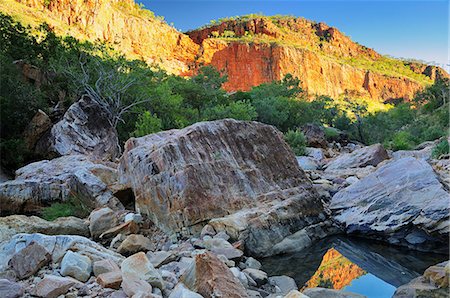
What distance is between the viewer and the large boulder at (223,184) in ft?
19.9

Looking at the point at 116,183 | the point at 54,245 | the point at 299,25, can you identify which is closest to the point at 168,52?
the point at 299,25

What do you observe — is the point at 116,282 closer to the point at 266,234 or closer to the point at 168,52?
the point at 266,234

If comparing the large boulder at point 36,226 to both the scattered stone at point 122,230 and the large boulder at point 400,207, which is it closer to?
the scattered stone at point 122,230

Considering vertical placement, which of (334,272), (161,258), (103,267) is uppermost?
(103,267)

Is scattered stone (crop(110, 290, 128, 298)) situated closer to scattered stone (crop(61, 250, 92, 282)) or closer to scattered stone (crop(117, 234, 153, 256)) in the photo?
scattered stone (crop(61, 250, 92, 282))

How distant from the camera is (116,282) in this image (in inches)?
126

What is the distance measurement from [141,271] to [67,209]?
431 centimetres

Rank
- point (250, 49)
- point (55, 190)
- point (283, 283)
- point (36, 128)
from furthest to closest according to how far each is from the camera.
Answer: point (250, 49) → point (36, 128) → point (55, 190) → point (283, 283)

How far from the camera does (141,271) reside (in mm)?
3465

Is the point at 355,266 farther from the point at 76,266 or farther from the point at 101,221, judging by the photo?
the point at 101,221

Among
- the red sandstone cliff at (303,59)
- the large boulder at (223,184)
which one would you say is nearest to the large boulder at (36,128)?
the large boulder at (223,184)

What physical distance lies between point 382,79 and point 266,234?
85.0 metres

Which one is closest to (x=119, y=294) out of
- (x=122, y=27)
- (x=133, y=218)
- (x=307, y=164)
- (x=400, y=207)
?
(x=133, y=218)

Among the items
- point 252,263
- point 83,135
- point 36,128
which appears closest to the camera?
point 252,263
